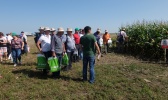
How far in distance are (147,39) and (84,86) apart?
28.5 ft

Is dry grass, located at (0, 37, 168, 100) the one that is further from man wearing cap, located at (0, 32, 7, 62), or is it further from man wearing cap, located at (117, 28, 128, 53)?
man wearing cap, located at (117, 28, 128, 53)

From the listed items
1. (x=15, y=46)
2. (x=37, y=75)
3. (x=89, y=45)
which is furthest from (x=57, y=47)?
(x=15, y=46)

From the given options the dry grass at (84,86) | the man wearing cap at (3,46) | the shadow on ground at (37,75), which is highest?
the man wearing cap at (3,46)

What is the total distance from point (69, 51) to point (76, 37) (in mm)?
2235

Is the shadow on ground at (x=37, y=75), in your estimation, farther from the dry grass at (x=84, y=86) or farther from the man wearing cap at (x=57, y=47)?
the man wearing cap at (x=57, y=47)

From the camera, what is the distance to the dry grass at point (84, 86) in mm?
6535

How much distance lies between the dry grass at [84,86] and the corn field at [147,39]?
4.49m

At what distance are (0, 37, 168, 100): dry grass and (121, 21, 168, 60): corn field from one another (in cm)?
449

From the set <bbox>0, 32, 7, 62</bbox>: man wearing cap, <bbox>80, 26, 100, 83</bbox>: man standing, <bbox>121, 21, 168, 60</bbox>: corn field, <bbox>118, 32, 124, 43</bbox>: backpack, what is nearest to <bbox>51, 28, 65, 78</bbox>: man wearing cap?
<bbox>80, 26, 100, 83</bbox>: man standing

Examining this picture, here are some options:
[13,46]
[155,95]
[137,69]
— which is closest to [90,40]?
[155,95]

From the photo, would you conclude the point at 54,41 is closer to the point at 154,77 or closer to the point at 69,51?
the point at 69,51

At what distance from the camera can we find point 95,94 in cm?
666

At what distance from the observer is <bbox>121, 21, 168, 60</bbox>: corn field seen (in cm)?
1361

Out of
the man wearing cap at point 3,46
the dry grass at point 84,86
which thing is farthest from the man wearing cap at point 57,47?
the man wearing cap at point 3,46
